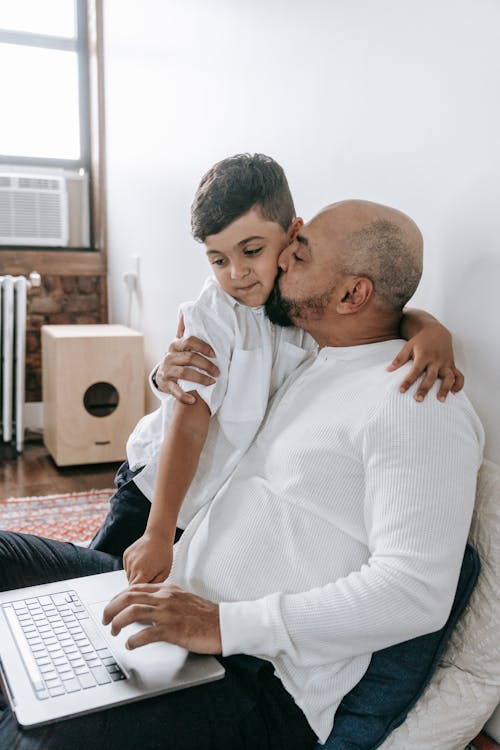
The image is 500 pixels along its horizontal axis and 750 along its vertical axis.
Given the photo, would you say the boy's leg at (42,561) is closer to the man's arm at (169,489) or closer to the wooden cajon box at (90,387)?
the man's arm at (169,489)

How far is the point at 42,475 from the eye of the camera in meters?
3.23

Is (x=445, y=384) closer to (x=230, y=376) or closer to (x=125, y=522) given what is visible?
(x=230, y=376)

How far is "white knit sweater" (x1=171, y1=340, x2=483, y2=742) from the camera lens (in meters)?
1.00

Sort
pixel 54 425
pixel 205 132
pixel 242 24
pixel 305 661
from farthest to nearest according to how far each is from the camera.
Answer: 1. pixel 54 425
2. pixel 205 132
3. pixel 242 24
4. pixel 305 661

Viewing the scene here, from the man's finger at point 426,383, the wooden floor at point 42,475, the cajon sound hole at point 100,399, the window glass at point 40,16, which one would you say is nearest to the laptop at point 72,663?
the man's finger at point 426,383

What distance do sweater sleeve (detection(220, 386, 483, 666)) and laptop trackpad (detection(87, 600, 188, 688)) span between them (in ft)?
0.29

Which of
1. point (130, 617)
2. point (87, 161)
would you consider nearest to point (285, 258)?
point (130, 617)

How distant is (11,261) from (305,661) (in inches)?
127

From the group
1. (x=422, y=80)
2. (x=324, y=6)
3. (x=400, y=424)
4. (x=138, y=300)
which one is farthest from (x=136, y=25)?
(x=400, y=424)

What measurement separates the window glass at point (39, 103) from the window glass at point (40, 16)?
0.31ft

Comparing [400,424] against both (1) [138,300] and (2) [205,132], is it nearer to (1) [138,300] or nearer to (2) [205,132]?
(2) [205,132]

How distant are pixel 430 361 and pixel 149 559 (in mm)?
564

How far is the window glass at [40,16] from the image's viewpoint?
377 cm

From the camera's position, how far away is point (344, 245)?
125cm
